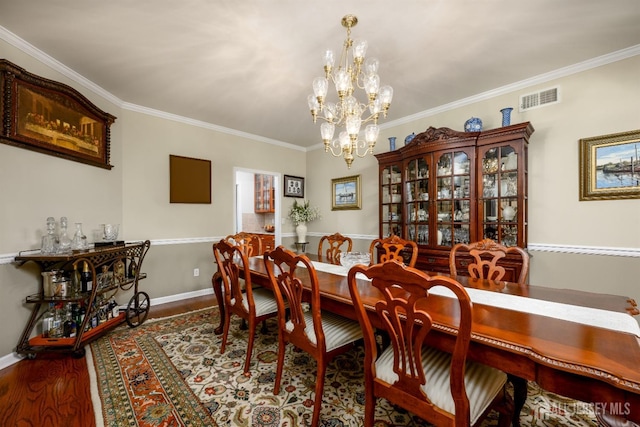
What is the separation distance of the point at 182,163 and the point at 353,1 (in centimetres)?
306

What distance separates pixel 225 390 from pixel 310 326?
756 mm

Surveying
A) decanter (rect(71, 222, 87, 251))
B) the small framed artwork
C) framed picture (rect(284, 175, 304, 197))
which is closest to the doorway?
framed picture (rect(284, 175, 304, 197))

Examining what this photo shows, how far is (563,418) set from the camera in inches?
58.4

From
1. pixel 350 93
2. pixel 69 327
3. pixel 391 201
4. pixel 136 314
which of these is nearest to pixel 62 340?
pixel 69 327

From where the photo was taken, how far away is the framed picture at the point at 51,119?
6.78 feet

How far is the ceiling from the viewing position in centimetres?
179

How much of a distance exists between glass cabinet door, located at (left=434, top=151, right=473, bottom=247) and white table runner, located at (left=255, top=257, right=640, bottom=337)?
1517 mm

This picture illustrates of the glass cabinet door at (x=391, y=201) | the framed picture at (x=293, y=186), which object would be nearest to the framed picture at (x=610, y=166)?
the glass cabinet door at (x=391, y=201)

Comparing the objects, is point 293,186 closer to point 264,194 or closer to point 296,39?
point 264,194

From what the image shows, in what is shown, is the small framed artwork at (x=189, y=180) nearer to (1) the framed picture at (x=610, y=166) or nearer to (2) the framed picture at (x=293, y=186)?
(2) the framed picture at (x=293, y=186)

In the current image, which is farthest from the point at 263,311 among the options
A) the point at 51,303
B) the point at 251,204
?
the point at 251,204

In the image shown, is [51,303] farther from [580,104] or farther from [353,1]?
[580,104]

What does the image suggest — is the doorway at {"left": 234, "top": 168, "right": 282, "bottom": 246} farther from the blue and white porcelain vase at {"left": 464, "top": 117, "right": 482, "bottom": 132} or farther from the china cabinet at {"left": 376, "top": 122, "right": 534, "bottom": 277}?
the blue and white porcelain vase at {"left": 464, "top": 117, "right": 482, "bottom": 132}

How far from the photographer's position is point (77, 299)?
215 cm
